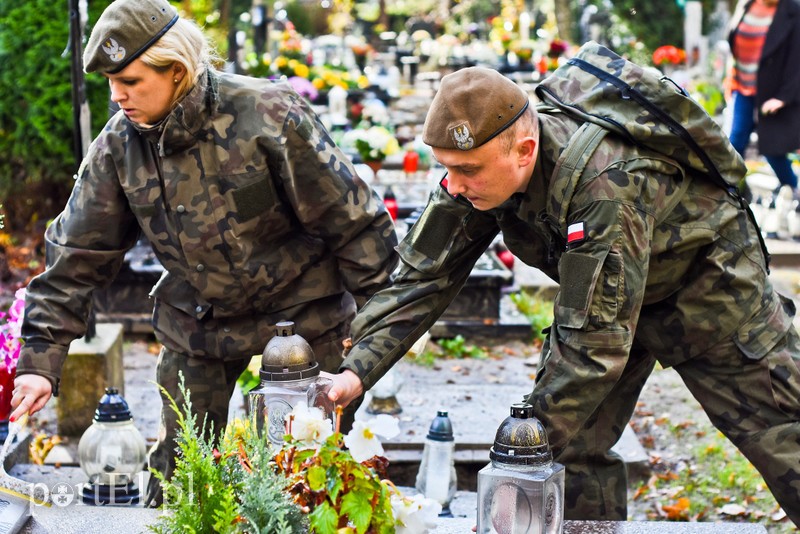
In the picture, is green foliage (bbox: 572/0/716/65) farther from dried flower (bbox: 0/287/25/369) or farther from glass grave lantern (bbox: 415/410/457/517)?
dried flower (bbox: 0/287/25/369)

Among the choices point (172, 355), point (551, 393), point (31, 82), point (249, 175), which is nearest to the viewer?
point (551, 393)

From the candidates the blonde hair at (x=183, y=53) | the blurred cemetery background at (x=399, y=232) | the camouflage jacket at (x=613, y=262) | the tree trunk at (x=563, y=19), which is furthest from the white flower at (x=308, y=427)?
the tree trunk at (x=563, y=19)

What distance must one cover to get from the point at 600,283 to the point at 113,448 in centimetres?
220

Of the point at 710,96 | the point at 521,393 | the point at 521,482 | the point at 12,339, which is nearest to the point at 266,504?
the point at 521,482

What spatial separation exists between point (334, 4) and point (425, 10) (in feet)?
13.2

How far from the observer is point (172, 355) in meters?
3.82

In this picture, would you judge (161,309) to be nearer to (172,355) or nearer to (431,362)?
(172,355)

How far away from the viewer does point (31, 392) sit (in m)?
3.32

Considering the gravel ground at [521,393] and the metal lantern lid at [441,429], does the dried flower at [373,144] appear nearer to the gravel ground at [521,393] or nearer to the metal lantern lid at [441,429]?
the gravel ground at [521,393]

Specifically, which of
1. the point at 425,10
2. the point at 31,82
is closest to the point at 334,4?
the point at 425,10

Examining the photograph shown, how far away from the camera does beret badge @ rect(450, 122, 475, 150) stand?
279cm

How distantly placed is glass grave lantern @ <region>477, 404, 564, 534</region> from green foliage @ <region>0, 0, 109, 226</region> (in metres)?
6.31

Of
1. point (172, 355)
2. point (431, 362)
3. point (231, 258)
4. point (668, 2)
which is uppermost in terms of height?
point (668, 2)

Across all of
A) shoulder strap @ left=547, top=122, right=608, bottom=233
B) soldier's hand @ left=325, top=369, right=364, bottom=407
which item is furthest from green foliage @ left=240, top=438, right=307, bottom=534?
shoulder strap @ left=547, top=122, right=608, bottom=233
